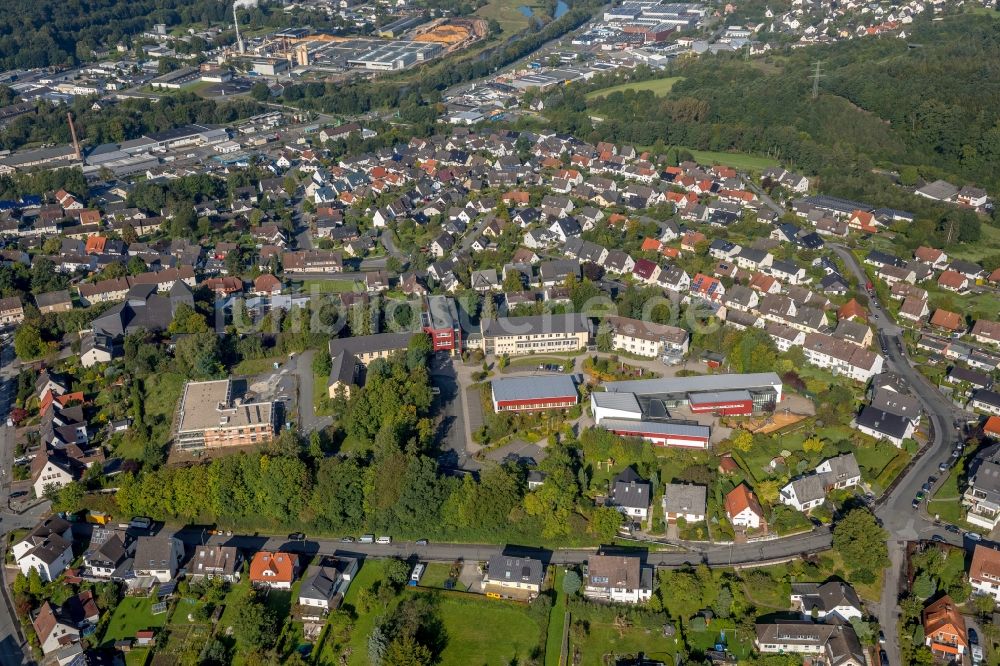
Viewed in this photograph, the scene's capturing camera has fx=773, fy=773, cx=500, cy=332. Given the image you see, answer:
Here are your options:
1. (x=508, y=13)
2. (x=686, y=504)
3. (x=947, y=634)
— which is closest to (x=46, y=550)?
(x=686, y=504)

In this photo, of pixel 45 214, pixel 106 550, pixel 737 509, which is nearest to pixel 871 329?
pixel 737 509

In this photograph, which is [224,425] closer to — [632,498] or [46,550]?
[46,550]

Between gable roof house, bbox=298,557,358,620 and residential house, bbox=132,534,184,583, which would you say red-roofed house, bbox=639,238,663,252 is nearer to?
gable roof house, bbox=298,557,358,620

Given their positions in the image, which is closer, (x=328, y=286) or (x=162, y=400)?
(x=162, y=400)

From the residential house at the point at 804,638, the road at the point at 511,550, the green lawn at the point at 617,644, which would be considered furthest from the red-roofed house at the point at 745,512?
the green lawn at the point at 617,644

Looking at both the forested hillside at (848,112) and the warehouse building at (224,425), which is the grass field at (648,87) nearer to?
the forested hillside at (848,112)

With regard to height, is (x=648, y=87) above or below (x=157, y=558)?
above

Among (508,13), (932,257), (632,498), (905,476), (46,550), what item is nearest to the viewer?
(46,550)

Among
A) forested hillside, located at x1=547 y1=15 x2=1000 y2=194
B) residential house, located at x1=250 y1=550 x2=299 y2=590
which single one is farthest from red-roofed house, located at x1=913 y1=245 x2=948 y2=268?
residential house, located at x1=250 y1=550 x2=299 y2=590
